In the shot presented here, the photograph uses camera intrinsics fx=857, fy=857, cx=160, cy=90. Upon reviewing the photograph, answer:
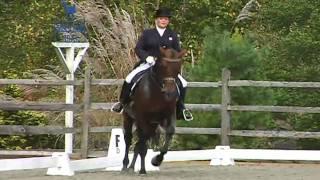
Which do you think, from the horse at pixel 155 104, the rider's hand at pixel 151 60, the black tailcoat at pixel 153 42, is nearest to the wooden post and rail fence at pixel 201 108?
the horse at pixel 155 104

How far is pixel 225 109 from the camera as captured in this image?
1516cm

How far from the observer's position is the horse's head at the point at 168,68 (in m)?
10.8

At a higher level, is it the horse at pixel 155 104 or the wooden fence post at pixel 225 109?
the horse at pixel 155 104

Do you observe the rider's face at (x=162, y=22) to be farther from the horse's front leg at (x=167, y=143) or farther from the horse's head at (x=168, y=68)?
the horse's front leg at (x=167, y=143)

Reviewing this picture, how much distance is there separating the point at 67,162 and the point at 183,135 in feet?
15.5

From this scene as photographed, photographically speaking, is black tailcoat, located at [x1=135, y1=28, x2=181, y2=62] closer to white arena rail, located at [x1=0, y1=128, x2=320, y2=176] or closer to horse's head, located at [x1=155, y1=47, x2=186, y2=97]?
horse's head, located at [x1=155, y1=47, x2=186, y2=97]

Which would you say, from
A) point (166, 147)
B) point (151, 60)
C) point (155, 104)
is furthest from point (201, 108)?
point (151, 60)

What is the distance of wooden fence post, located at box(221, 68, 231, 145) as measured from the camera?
15102 millimetres

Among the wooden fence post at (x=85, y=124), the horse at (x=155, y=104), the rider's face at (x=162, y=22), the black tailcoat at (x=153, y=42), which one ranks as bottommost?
the wooden fence post at (x=85, y=124)

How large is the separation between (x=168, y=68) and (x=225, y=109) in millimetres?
4422

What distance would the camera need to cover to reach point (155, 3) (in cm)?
2244

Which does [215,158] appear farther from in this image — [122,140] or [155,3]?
[155,3]

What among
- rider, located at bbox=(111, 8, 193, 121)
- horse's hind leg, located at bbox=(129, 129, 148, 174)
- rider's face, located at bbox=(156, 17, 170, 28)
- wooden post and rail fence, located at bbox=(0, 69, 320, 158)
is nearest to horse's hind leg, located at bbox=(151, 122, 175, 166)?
horse's hind leg, located at bbox=(129, 129, 148, 174)

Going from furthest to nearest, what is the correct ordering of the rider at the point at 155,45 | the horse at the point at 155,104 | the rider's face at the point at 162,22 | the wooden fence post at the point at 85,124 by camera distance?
the wooden fence post at the point at 85,124 → the rider's face at the point at 162,22 → the rider at the point at 155,45 → the horse at the point at 155,104
